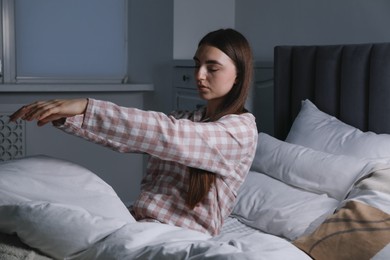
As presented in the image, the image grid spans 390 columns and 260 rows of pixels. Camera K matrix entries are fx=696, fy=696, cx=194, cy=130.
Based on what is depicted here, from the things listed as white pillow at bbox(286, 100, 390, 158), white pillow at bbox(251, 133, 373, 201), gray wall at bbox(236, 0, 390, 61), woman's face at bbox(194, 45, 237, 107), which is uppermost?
gray wall at bbox(236, 0, 390, 61)

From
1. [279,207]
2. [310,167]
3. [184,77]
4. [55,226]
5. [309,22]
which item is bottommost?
[279,207]

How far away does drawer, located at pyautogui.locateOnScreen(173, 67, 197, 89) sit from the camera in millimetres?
3689

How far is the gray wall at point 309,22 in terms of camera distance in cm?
297

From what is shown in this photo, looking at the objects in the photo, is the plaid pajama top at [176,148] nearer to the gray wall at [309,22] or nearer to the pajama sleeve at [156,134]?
the pajama sleeve at [156,134]

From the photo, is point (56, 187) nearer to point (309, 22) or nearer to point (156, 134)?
point (156, 134)

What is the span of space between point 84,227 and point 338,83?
1915mm

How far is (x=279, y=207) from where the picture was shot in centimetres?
229

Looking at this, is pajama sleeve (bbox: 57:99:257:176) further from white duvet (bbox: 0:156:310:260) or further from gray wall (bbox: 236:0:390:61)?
gray wall (bbox: 236:0:390:61)

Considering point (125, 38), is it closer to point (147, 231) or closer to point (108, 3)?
point (108, 3)

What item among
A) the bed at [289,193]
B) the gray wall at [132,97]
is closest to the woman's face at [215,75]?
the bed at [289,193]

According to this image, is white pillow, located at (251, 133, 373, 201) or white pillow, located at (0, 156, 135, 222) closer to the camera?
white pillow, located at (0, 156, 135, 222)

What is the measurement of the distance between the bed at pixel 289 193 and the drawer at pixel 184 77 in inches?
26.5

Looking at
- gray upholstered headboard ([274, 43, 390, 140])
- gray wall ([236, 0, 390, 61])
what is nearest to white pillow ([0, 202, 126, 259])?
gray upholstered headboard ([274, 43, 390, 140])

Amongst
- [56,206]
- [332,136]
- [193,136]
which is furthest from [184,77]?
[56,206]
